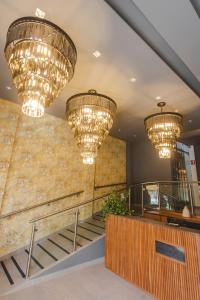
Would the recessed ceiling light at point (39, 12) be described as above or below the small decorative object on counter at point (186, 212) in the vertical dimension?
above

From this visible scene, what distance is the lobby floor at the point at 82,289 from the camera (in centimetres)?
283

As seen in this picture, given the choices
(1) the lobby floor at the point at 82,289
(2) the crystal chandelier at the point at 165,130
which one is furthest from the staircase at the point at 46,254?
(2) the crystal chandelier at the point at 165,130

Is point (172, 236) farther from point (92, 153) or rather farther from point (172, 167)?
point (172, 167)

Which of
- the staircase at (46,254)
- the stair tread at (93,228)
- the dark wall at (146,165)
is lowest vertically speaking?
the staircase at (46,254)

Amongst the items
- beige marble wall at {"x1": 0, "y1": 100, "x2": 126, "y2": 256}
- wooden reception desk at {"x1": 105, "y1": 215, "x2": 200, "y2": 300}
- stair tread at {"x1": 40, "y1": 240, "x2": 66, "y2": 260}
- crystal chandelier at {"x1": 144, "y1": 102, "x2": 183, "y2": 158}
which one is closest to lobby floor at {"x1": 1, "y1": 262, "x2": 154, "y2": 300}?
wooden reception desk at {"x1": 105, "y1": 215, "x2": 200, "y2": 300}

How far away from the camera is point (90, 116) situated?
3.00 m

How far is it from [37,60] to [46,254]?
4.16 metres

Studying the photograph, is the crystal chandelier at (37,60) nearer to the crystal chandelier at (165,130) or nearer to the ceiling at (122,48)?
the ceiling at (122,48)

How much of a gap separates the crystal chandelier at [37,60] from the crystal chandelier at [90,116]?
1.16m

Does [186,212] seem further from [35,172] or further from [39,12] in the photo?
[39,12]

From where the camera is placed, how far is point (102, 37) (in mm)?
2527

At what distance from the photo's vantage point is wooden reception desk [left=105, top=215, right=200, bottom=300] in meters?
2.65

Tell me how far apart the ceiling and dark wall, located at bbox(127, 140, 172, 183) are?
3.21 meters

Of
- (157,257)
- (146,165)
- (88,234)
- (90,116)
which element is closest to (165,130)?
(90,116)
